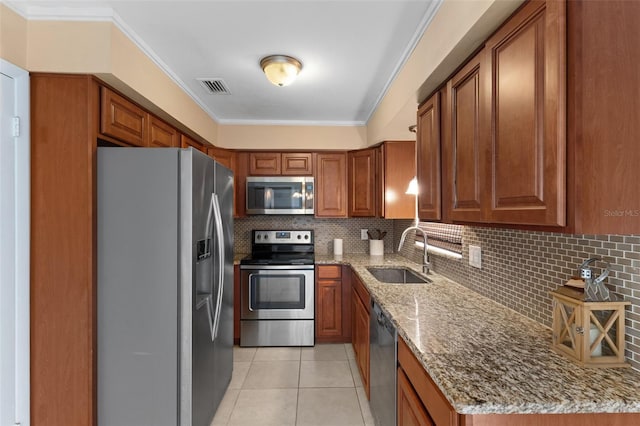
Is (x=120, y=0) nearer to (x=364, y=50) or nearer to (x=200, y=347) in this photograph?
(x=364, y=50)

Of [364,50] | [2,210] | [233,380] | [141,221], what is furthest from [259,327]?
[364,50]

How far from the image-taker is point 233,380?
8.66ft

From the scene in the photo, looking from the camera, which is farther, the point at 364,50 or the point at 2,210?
the point at 364,50

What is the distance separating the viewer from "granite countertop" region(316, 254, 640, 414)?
2.76ft

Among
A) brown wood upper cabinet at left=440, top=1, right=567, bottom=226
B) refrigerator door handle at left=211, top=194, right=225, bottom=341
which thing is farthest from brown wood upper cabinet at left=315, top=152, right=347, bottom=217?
brown wood upper cabinet at left=440, top=1, right=567, bottom=226

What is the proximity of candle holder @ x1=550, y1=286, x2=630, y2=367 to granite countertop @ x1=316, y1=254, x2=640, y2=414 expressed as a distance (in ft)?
0.11

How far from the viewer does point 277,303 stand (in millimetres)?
3270

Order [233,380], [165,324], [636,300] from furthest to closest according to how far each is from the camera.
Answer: [233,380] → [165,324] → [636,300]

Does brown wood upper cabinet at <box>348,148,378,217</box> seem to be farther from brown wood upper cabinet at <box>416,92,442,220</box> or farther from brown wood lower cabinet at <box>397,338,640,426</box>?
brown wood lower cabinet at <box>397,338,640,426</box>

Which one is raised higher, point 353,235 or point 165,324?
point 353,235

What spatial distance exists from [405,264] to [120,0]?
9.07ft

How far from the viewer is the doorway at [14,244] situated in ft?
5.01

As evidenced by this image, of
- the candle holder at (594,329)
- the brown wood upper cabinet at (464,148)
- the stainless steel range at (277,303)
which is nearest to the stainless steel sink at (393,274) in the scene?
the stainless steel range at (277,303)

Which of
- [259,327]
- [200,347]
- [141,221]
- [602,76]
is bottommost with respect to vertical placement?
[259,327]
